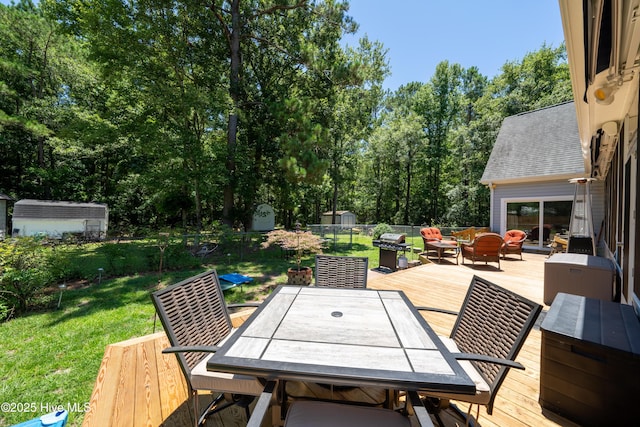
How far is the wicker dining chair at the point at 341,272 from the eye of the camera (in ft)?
9.80

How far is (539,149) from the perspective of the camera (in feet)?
32.5

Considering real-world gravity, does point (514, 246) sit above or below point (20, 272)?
above

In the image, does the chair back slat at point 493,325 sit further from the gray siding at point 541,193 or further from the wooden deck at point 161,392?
the gray siding at point 541,193

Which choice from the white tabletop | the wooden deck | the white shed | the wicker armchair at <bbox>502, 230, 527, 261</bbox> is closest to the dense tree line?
the white shed

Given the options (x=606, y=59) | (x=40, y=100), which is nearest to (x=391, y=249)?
(x=606, y=59)

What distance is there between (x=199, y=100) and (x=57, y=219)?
1182 cm

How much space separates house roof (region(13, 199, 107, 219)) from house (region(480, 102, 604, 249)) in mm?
20841

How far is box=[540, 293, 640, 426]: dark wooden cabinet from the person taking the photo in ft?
4.89

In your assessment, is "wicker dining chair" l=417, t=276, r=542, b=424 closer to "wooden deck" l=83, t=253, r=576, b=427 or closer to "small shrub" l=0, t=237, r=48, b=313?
"wooden deck" l=83, t=253, r=576, b=427

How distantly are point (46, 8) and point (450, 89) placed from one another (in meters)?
27.4

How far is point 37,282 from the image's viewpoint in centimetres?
465

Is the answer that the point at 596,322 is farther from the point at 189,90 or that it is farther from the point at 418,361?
the point at 189,90

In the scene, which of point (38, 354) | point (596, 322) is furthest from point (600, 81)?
point (38, 354)

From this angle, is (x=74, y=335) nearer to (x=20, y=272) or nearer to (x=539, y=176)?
(x=20, y=272)
